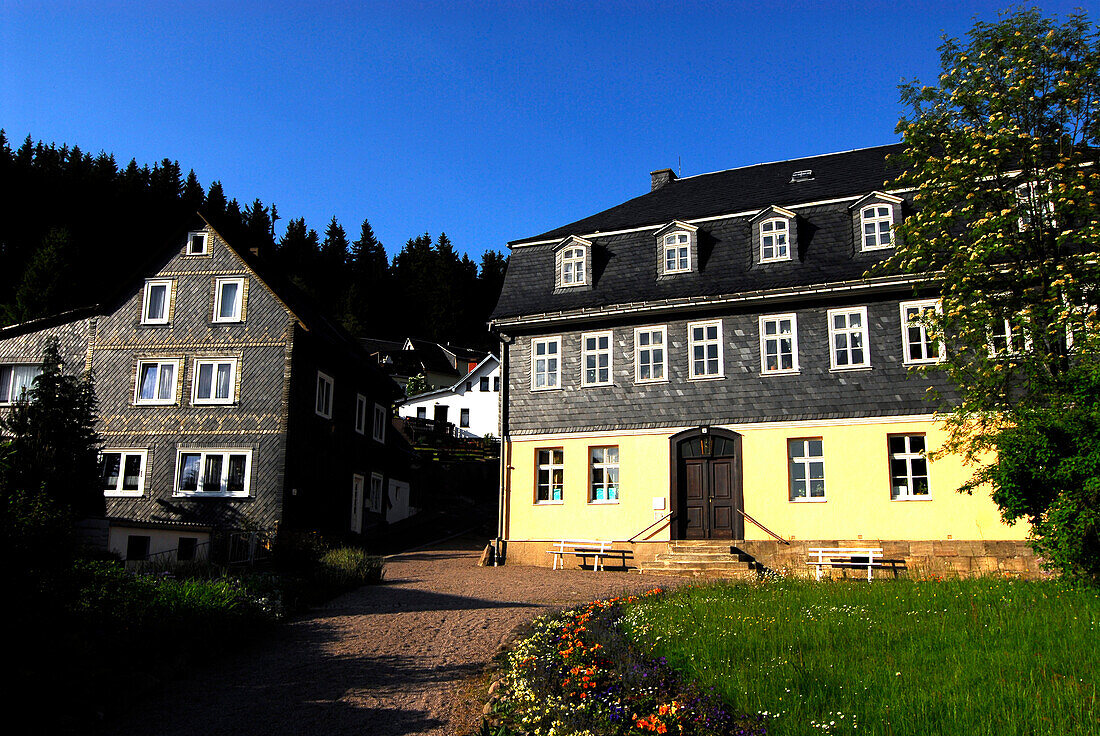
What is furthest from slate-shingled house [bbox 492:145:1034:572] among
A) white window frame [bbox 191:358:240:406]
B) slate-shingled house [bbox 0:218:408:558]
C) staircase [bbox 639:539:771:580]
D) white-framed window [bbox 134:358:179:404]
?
white-framed window [bbox 134:358:179:404]

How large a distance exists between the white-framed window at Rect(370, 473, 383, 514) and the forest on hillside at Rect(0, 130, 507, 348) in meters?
10.3

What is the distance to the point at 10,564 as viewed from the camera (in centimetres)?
859

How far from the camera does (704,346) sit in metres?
24.5

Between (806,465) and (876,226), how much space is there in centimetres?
670

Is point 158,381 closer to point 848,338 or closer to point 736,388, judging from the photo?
point 736,388

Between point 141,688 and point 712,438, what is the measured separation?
16.5 metres

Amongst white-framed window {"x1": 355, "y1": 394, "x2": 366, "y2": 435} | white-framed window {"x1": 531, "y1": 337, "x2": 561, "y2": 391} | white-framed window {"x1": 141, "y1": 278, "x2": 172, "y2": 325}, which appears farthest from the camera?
white-framed window {"x1": 355, "y1": 394, "x2": 366, "y2": 435}

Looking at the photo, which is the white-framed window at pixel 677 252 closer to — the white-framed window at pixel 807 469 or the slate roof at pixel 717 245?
the slate roof at pixel 717 245

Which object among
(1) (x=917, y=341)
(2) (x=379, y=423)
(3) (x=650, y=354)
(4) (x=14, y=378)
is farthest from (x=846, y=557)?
(4) (x=14, y=378)

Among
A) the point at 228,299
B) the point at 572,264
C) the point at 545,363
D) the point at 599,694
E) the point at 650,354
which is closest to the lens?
the point at 599,694

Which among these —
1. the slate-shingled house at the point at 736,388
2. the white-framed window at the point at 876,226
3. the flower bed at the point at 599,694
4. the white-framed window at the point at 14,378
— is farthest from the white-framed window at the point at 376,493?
the flower bed at the point at 599,694

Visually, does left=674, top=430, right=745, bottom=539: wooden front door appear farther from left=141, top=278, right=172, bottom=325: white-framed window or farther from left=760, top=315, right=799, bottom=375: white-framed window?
left=141, top=278, right=172, bottom=325: white-framed window

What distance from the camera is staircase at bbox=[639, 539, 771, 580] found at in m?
21.6

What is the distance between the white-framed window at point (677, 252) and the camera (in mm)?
25703
